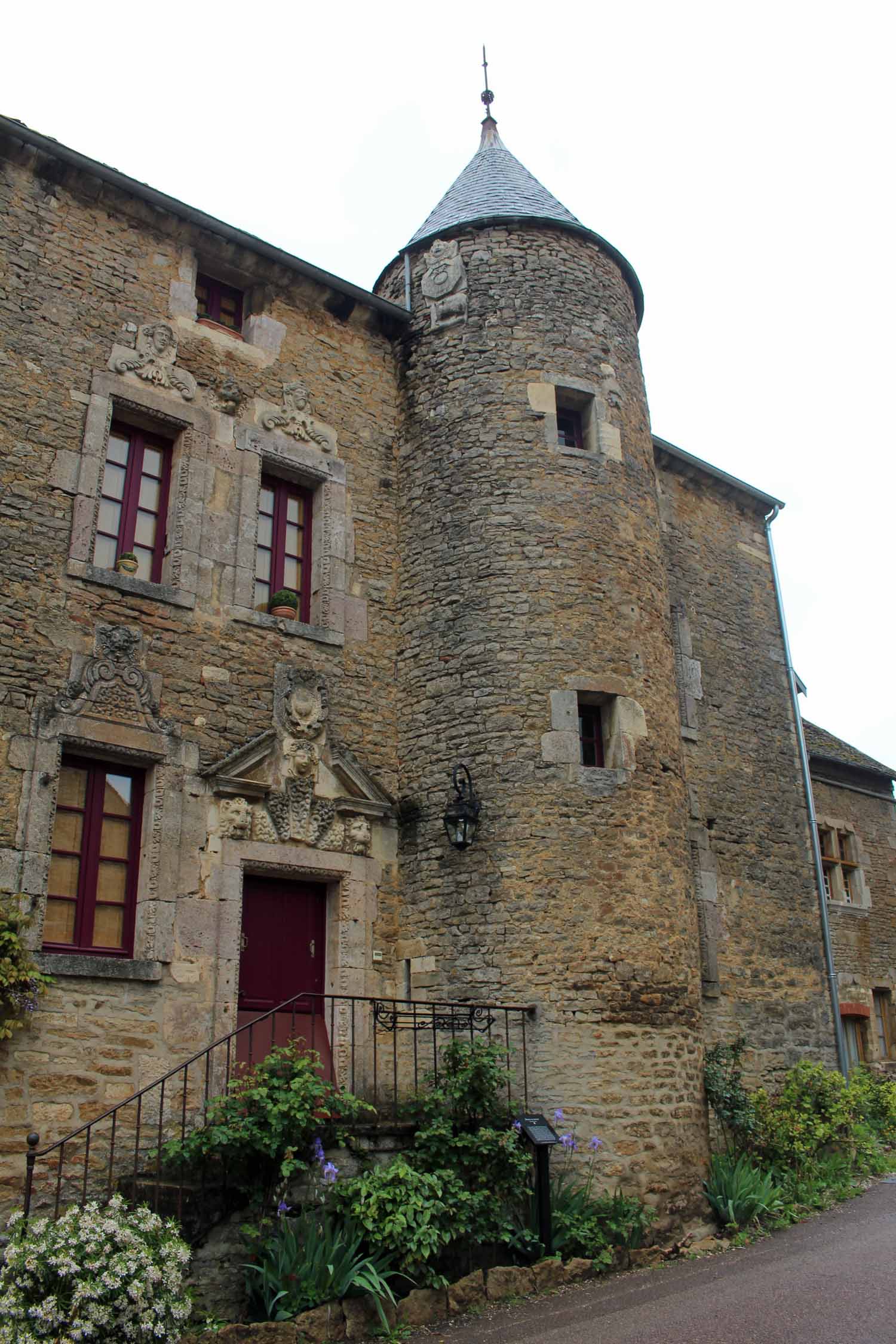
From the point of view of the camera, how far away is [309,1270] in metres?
5.94

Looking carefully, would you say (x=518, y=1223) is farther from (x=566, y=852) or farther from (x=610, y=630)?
(x=610, y=630)

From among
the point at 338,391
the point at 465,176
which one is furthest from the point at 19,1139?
the point at 465,176

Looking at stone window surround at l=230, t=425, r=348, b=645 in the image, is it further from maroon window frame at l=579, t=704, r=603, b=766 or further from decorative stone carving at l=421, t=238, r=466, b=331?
maroon window frame at l=579, t=704, r=603, b=766

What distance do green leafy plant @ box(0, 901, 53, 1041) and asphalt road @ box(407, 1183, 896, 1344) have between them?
111 inches

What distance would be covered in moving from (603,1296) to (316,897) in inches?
130

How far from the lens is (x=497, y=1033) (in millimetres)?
7848

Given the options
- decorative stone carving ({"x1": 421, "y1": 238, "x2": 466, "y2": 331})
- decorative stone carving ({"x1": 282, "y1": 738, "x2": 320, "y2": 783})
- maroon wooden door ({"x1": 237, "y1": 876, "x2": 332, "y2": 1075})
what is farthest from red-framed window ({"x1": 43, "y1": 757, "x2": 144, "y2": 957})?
decorative stone carving ({"x1": 421, "y1": 238, "x2": 466, "y2": 331})

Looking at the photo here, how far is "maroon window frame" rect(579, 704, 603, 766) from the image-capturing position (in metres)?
8.90

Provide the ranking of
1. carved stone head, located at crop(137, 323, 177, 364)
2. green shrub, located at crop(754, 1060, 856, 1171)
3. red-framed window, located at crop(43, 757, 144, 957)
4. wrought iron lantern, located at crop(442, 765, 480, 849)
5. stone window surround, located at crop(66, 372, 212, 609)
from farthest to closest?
green shrub, located at crop(754, 1060, 856, 1171) < carved stone head, located at crop(137, 323, 177, 364) < wrought iron lantern, located at crop(442, 765, 480, 849) < stone window surround, located at crop(66, 372, 212, 609) < red-framed window, located at crop(43, 757, 144, 957)

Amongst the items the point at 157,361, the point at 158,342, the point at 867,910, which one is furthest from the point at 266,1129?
the point at 867,910

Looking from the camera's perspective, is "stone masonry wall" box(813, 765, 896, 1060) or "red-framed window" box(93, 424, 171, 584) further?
"stone masonry wall" box(813, 765, 896, 1060)

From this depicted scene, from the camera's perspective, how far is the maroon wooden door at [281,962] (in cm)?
768

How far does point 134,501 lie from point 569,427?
4.02 meters

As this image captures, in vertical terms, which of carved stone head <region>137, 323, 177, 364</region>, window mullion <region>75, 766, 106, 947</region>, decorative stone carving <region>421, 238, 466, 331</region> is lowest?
window mullion <region>75, 766, 106, 947</region>
